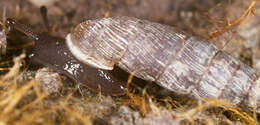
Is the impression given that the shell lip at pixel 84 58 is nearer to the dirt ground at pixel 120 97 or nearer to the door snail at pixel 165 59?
the door snail at pixel 165 59

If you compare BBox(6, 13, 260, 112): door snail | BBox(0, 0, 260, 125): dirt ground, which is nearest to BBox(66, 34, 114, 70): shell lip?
BBox(6, 13, 260, 112): door snail

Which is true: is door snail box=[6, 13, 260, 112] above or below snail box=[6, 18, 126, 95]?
above

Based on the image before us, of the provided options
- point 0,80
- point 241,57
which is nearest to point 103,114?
point 0,80

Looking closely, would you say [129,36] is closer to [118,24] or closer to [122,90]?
[118,24]

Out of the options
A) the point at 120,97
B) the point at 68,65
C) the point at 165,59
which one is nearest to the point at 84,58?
the point at 68,65

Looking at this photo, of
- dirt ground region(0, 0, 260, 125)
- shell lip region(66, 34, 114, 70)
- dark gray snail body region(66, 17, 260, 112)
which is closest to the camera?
dirt ground region(0, 0, 260, 125)

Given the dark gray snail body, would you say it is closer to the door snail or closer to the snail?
the door snail

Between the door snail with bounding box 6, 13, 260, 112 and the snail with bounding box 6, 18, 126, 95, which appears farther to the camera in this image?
the snail with bounding box 6, 18, 126, 95

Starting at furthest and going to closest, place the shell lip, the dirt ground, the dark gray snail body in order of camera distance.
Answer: the shell lip
the dark gray snail body
the dirt ground
